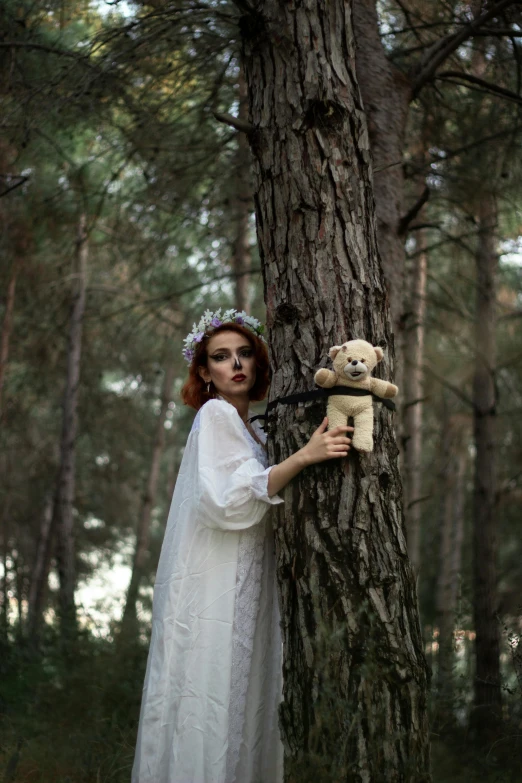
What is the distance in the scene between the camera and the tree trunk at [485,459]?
692 centimetres

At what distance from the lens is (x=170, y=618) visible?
3.28 m

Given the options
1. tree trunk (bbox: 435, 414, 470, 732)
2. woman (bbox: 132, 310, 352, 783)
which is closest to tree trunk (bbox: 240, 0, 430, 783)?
woman (bbox: 132, 310, 352, 783)

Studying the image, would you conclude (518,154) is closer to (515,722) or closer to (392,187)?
(392,187)

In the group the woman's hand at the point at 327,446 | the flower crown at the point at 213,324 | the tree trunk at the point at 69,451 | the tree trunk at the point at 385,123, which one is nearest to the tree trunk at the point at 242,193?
the tree trunk at the point at 385,123

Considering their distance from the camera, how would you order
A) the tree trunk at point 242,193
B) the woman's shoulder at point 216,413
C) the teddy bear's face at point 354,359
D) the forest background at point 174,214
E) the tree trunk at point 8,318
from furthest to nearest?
the tree trunk at point 8,318, the tree trunk at point 242,193, the forest background at point 174,214, the woman's shoulder at point 216,413, the teddy bear's face at point 354,359

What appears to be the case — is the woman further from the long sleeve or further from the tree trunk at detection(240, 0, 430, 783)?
the tree trunk at detection(240, 0, 430, 783)

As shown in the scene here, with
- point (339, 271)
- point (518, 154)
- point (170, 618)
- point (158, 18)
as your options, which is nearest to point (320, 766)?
point (170, 618)

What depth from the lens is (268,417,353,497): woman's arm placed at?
2885 millimetres

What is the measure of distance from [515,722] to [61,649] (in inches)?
144

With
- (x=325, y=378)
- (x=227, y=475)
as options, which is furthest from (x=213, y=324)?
(x=325, y=378)

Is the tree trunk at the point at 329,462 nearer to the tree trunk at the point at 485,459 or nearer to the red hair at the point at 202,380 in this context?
the red hair at the point at 202,380

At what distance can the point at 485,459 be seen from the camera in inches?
299

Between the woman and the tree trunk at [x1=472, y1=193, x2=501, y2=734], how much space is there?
409 cm

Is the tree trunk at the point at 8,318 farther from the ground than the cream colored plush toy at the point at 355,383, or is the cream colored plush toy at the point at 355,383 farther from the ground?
the tree trunk at the point at 8,318
